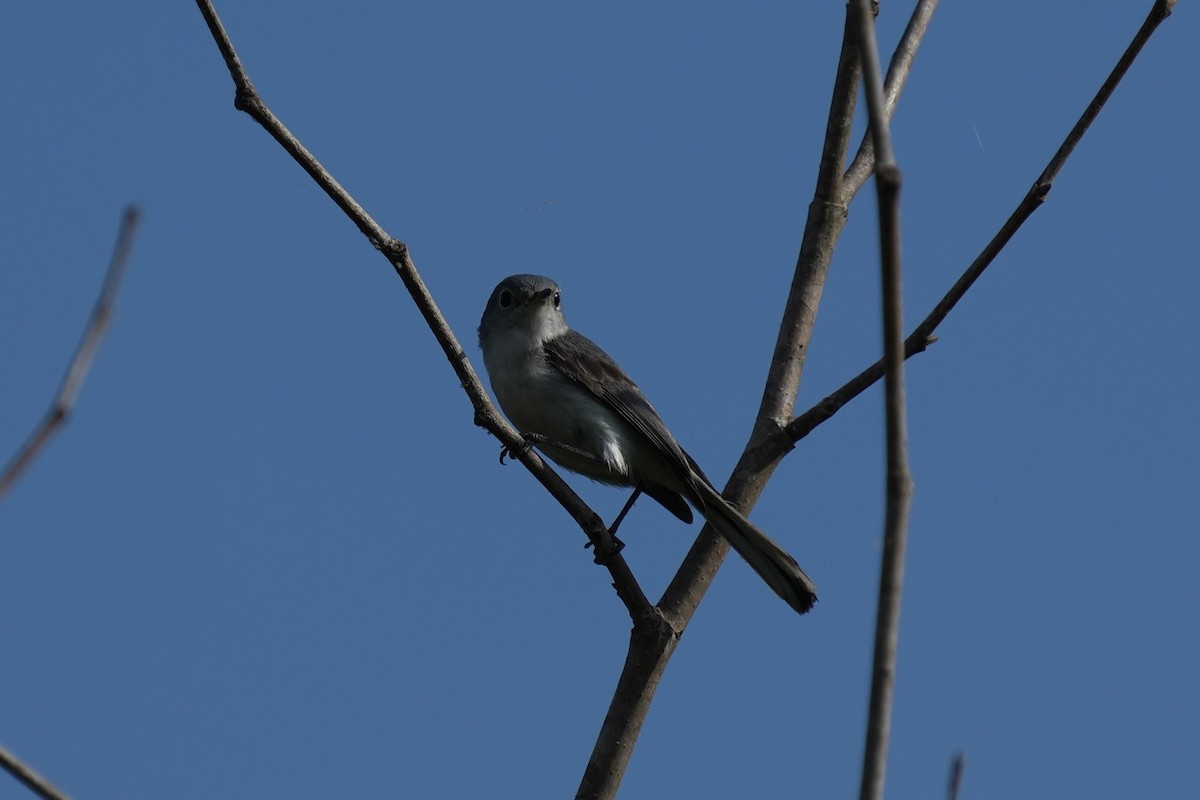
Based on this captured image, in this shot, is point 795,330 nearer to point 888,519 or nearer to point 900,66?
point 900,66

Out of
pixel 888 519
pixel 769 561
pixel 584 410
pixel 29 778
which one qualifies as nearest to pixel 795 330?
pixel 769 561

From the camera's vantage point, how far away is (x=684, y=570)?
15.1ft

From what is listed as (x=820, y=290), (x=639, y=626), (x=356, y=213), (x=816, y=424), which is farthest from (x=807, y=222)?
(x=356, y=213)

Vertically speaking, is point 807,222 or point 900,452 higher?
point 807,222

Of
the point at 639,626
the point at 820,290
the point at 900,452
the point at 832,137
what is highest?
the point at 832,137

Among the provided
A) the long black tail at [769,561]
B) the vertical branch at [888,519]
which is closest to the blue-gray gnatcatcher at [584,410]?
the long black tail at [769,561]

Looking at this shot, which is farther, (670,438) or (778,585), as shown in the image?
(670,438)

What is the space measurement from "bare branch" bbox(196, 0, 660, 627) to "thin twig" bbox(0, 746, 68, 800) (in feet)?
6.49

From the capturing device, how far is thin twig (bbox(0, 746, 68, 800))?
1719 mm

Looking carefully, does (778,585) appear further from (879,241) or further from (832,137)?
(879,241)

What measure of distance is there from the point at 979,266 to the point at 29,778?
2877 mm

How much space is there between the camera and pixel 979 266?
3834mm

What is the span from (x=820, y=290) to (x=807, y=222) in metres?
0.29

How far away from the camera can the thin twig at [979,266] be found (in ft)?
11.2
